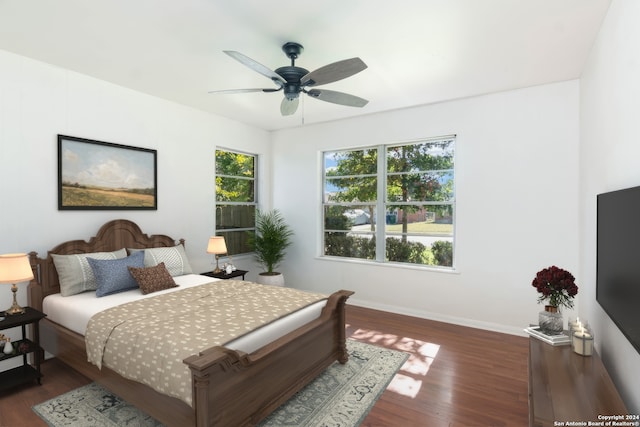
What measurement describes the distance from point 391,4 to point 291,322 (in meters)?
2.41

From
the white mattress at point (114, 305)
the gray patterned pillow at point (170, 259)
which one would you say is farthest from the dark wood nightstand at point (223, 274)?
the white mattress at point (114, 305)

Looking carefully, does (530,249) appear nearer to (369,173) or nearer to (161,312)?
(369,173)

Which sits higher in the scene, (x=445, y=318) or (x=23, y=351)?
(x=23, y=351)

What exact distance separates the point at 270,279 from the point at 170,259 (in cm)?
168

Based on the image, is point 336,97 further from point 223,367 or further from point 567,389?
point 567,389

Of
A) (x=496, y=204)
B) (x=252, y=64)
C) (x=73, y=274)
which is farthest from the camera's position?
(x=496, y=204)

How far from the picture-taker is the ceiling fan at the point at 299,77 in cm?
232

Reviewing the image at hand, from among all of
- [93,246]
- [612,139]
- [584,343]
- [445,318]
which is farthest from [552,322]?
[93,246]

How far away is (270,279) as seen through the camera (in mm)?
5133

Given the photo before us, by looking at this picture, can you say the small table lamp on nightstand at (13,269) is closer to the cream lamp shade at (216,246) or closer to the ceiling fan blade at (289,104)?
the cream lamp shade at (216,246)

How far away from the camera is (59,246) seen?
325 centimetres

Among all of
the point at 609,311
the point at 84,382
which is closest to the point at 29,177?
the point at 84,382

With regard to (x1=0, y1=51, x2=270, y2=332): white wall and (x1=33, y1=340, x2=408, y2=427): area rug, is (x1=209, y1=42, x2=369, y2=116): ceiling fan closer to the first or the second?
(x1=0, y1=51, x2=270, y2=332): white wall

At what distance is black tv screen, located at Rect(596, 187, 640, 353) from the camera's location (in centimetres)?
153
